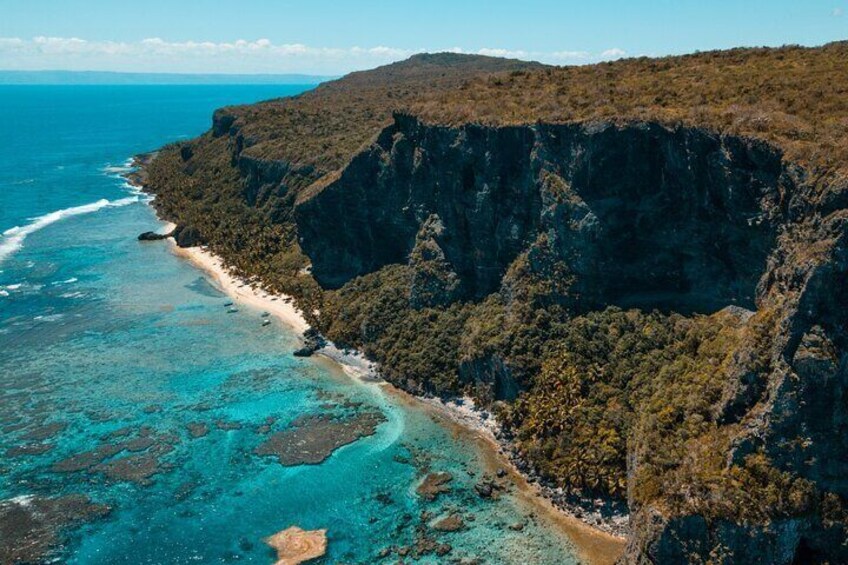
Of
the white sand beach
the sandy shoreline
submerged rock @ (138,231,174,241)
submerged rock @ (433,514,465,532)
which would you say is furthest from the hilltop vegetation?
submerged rock @ (138,231,174,241)

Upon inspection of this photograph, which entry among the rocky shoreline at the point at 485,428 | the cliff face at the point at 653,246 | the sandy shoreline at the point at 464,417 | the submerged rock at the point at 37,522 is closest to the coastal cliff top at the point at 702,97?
the cliff face at the point at 653,246

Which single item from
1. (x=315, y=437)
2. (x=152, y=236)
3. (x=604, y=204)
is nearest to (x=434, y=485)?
(x=315, y=437)

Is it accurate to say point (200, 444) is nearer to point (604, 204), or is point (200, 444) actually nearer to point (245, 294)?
point (245, 294)

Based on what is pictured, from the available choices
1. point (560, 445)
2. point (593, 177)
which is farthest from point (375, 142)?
point (560, 445)

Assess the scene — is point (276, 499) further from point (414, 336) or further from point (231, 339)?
point (231, 339)

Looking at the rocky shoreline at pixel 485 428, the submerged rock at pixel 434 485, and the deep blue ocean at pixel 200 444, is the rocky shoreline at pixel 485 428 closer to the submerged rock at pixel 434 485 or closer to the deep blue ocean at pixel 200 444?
the deep blue ocean at pixel 200 444
